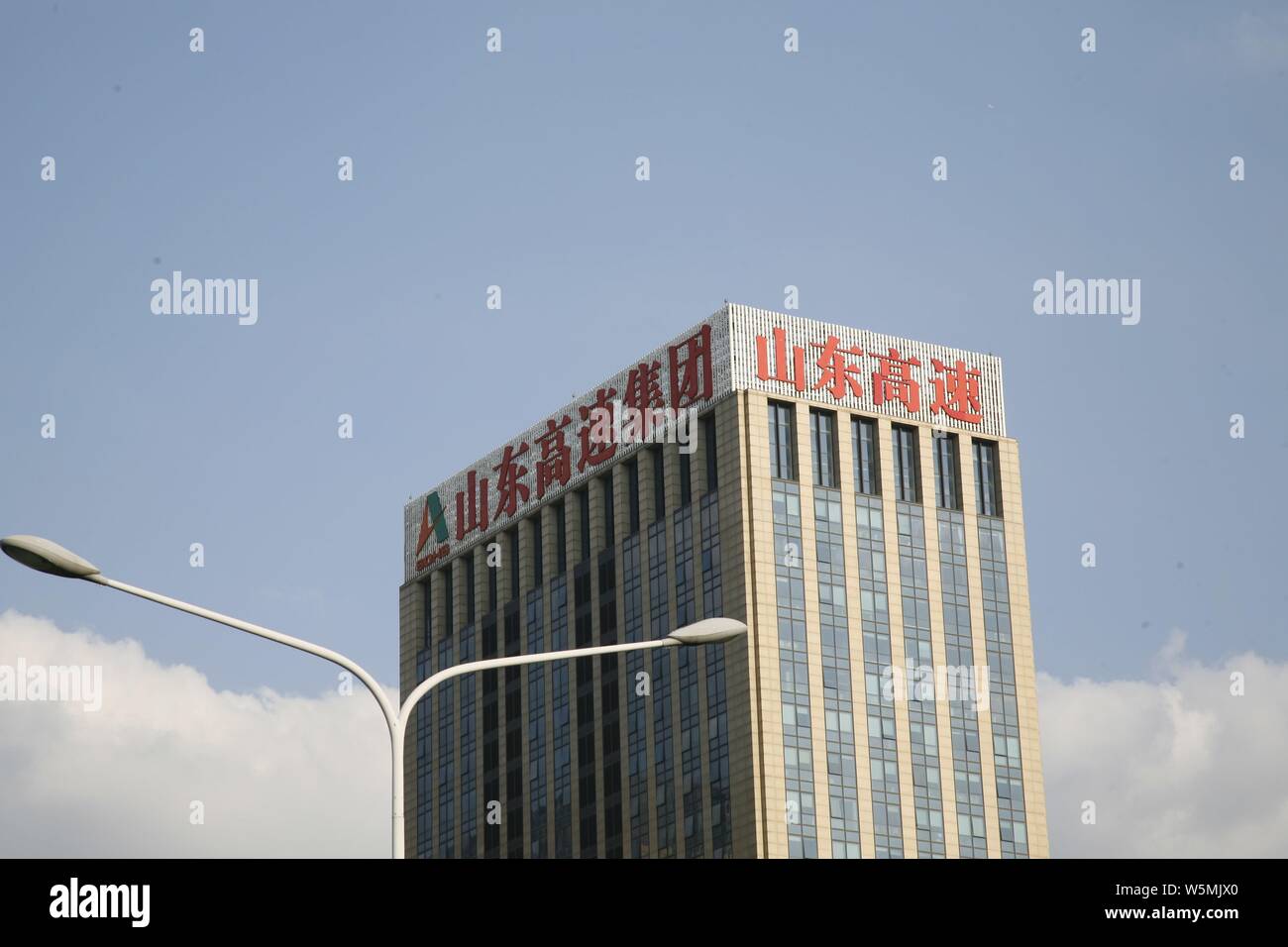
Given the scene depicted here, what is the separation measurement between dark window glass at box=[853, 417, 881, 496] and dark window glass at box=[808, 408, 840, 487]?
4.22ft

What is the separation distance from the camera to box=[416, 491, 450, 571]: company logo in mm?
126125

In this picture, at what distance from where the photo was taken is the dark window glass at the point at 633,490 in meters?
110

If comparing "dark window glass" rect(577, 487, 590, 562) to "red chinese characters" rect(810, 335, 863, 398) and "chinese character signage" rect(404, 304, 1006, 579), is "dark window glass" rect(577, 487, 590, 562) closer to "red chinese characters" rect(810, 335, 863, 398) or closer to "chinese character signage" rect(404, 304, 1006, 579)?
"chinese character signage" rect(404, 304, 1006, 579)

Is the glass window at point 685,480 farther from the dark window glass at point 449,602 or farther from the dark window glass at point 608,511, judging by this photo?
the dark window glass at point 449,602

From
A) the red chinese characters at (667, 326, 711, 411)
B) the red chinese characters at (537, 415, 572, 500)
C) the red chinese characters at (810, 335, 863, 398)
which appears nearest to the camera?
the red chinese characters at (667, 326, 711, 411)

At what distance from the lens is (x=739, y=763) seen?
322 ft

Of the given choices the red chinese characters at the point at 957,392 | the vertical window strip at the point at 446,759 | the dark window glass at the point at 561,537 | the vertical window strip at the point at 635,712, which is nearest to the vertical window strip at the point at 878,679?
the red chinese characters at the point at 957,392

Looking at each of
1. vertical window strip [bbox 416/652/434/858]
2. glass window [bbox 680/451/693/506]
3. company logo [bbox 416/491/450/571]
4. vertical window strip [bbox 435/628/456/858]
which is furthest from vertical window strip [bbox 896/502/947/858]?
company logo [bbox 416/491/450/571]

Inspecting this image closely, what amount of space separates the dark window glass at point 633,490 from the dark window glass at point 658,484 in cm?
118

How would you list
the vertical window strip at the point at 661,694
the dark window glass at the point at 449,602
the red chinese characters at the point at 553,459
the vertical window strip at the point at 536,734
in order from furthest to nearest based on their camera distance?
1. the dark window glass at the point at 449,602
2. the red chinese characters at the point at 553,459
3. the vertical window strip at the point at 536,734
4. the vertical window strip at the point at 661,694

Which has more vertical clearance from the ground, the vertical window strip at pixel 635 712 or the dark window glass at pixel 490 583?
the dark window glass at pixel 490 583
